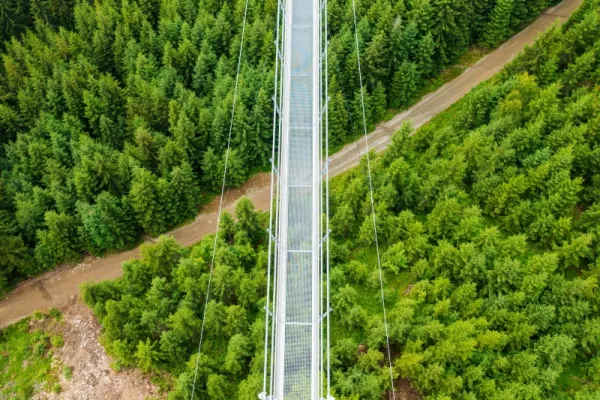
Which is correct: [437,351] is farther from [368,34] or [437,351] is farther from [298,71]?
[368,34]

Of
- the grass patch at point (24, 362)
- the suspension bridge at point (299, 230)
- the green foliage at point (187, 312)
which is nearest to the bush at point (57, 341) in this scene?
the grass patch at point (24, 362)

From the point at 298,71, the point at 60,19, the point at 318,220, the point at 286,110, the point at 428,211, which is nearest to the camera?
the point at 318,220

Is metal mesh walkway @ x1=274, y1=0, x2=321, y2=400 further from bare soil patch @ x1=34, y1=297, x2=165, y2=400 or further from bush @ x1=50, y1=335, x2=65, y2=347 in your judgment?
bush @ x1=50, y1=335, x2=65, y2=347

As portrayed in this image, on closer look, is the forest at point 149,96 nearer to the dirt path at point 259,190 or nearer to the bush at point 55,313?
the dirt path at point 259,190

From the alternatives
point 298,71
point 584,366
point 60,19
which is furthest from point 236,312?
point 60,19

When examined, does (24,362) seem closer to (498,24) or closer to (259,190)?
(259,190)

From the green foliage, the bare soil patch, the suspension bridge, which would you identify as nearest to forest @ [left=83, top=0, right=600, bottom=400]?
the green foliage

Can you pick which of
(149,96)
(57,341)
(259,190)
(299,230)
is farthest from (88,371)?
(149,96)
